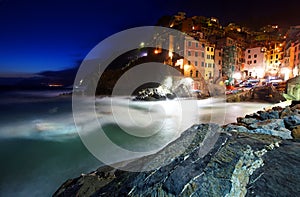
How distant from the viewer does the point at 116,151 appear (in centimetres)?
888

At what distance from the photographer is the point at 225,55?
4106 cm

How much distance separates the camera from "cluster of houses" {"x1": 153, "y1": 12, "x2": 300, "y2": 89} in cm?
3650

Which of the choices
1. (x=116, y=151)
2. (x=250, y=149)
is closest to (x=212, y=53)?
(x=116, y=151)

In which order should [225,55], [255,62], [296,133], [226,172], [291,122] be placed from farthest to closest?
[255,62]
[225,55]
[291,122]
[296,133]
[226,172]

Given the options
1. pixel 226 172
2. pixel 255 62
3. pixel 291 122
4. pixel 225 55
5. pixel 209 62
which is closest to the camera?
pixel 226 172

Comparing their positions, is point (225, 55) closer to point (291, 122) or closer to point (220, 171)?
point (291, 122)

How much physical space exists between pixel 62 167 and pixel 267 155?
7687 millimetres

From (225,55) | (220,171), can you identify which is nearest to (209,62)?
(225,55)

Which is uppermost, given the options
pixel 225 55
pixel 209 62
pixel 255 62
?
pixel 225 55

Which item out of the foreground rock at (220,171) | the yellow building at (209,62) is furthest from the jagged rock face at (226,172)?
the yellow building at (209,62)

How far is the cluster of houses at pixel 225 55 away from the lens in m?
36.5

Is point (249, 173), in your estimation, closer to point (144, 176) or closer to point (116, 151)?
point (144, 176)

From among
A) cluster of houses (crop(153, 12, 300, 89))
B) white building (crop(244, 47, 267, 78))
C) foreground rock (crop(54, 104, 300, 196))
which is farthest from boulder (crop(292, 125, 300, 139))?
white building (crop(244, 47, 267, 78))

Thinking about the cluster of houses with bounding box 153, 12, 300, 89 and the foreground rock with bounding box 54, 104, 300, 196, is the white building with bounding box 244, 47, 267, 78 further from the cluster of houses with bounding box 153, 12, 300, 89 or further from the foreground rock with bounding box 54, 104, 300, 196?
the foreground rock with bounding box 54, 104, 300, 196
